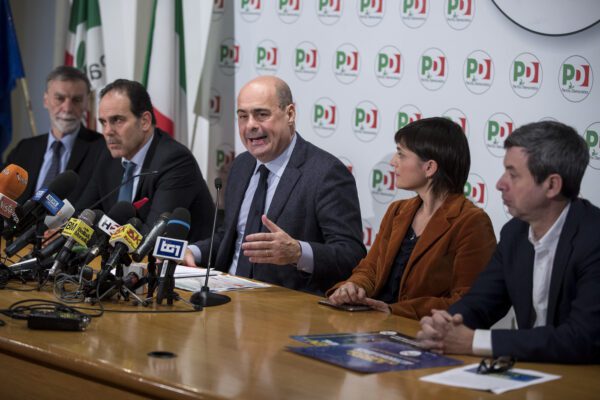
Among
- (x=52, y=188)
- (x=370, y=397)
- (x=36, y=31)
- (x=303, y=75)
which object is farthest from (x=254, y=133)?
(x=36, y=31)

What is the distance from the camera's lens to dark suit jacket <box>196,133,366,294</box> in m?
3.78

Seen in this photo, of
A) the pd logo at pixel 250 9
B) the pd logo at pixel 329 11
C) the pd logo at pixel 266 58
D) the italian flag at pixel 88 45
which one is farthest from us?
the italian flag at pixel 88 45

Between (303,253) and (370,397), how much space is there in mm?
1555

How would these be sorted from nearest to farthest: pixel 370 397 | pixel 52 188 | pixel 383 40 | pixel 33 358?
pixel 370 397 → pixel 33 358 → pixel 52 188 → pixel 383 40

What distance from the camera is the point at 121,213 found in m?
3.17

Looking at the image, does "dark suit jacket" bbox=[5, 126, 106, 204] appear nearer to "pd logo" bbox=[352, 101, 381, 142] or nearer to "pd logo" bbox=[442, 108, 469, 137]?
"pd logo" bbox=[352, 101, 381, 142]

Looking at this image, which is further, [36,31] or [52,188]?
[36,31]

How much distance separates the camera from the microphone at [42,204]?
3.23 meters

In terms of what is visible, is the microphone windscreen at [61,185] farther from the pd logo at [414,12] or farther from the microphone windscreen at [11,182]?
the pd logo at [414,12]

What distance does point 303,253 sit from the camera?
354 cm

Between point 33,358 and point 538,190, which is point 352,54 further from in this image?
point 33,358

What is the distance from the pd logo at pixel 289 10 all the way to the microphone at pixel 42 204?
2438 mm

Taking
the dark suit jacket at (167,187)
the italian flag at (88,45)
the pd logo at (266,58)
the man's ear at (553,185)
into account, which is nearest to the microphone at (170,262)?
the man's ear at (553,185)

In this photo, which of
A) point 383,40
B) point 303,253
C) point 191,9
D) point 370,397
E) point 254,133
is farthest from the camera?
point 191,9
